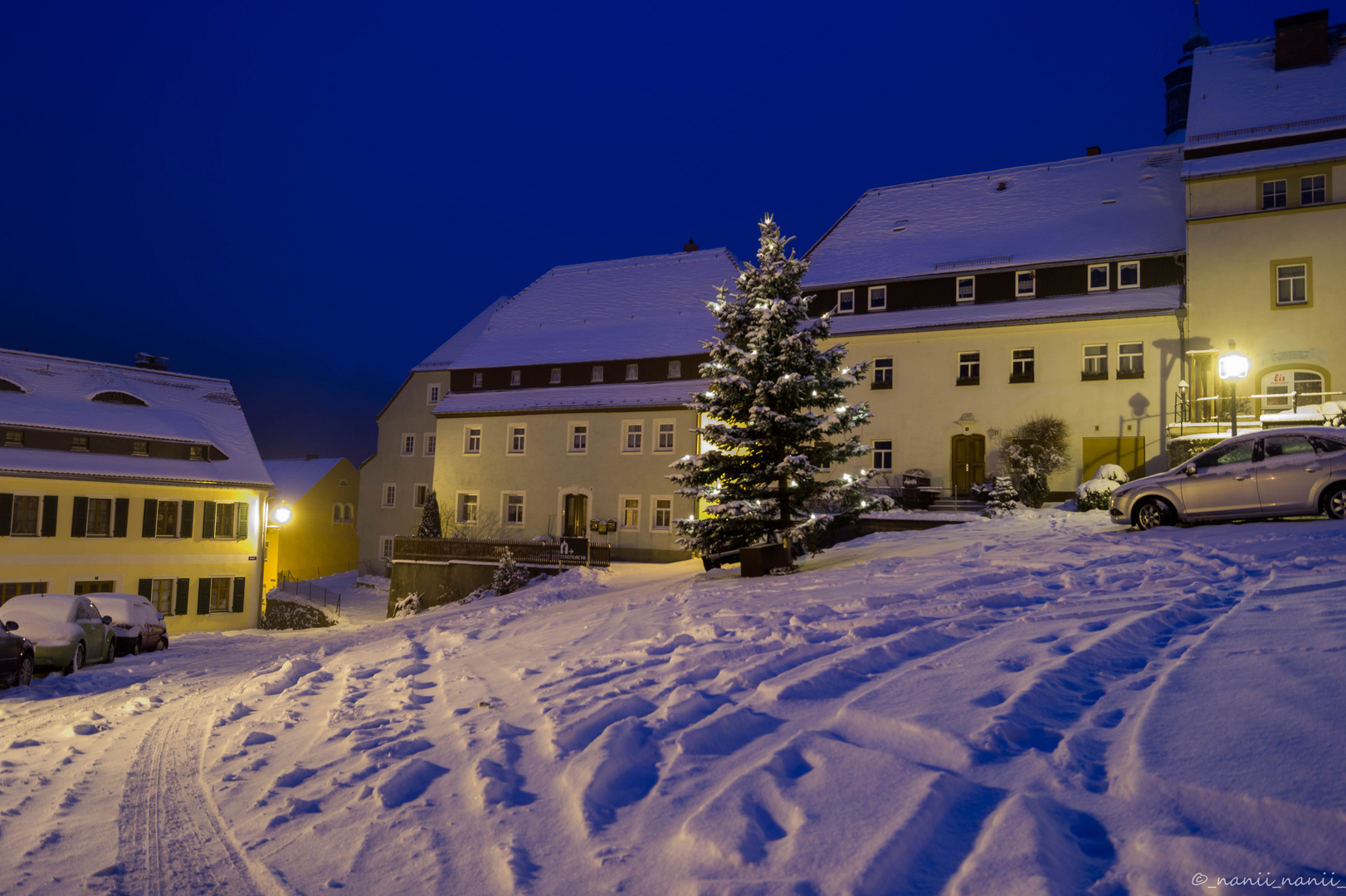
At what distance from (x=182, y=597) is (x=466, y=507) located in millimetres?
12628

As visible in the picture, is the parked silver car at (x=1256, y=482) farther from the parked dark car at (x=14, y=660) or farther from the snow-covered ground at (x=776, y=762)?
the parked dark car at (x=14, y=660)

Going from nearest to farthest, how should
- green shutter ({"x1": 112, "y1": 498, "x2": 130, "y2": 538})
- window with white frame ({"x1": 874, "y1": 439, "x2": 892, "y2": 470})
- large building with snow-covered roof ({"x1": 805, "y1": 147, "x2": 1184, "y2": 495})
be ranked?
large building with snow-covered roof ({"x1": 805, "y1": 147, "x2": 1184, "y2": 495}) < green shutter ({"x1": 112, "y1": 498, "x2": 130, "y2": 538}) < window with white frame ({"x1": 874, "y1": 439, "x2": 892, "y2": 470})

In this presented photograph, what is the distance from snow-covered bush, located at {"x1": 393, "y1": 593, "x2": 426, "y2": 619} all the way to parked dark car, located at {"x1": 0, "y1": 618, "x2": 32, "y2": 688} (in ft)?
57.5

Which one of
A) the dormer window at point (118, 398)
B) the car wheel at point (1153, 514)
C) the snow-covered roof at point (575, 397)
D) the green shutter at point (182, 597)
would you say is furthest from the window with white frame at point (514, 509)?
the car wheel at point (1153, 514)

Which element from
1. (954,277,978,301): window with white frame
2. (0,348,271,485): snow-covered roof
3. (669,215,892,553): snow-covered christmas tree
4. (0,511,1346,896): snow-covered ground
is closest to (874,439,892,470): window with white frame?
(954,277,978,301): window with white frame

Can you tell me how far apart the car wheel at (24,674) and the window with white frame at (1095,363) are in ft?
98.1

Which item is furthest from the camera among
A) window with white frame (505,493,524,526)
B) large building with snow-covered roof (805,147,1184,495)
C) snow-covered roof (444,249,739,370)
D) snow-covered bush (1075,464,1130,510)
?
window with white frame (505,493,524,526)

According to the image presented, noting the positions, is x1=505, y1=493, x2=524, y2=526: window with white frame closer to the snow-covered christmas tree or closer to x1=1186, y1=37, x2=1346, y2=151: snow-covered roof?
the snow-covered christmas tree

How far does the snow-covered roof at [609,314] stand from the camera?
3956cm

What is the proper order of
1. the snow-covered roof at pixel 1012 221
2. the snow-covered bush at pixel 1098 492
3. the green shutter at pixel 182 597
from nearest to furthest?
the snow-covered bush at pixel 1098 492
the snow-covered roof at pixel 1012 221
the green shutter at pixel 182 597

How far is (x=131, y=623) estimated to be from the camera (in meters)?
20.4

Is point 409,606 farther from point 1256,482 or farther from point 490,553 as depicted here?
point 1256,482

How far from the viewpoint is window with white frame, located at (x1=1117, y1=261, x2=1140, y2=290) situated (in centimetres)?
2962

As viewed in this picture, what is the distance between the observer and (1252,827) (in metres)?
4.00
